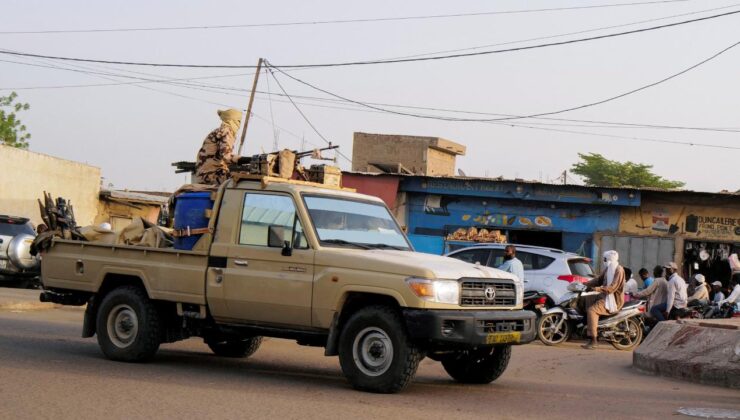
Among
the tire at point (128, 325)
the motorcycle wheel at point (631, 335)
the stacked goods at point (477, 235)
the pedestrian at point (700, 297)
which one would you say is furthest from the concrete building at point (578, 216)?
the tire at point (128, 325)

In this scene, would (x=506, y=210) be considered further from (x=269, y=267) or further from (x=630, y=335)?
(x=269, y=267)

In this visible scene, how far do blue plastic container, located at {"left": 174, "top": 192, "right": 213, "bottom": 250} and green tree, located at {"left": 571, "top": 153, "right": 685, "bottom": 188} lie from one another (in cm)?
4408

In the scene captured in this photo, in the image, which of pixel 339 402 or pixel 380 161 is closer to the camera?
pixel 339 402

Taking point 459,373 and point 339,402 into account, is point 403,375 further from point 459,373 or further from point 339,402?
point 459,373

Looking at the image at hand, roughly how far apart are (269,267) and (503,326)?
7.96ft

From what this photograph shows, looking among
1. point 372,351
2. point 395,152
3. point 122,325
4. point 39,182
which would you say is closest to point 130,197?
point 39,182

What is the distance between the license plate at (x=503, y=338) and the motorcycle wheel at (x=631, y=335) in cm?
817

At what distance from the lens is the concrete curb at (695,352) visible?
37.8ft

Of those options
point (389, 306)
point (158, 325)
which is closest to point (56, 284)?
point (158, 325)

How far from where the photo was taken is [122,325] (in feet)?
35.8

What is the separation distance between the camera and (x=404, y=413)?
26.6 ft

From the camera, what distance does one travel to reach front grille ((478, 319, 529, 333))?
30.1 ft

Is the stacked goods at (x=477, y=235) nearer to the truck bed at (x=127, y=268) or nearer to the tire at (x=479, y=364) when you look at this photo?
the tire at (x=479, y=364)

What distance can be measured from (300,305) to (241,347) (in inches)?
111
